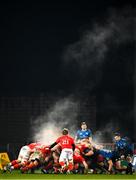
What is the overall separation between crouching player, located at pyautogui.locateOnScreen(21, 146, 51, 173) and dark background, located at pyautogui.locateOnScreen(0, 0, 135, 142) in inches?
276

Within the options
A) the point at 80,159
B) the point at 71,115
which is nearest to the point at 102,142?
the point at 71,115

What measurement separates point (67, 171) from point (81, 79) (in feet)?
27.4

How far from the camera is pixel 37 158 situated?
18312 millimetres

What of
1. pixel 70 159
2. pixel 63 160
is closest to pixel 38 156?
pixel 63 160

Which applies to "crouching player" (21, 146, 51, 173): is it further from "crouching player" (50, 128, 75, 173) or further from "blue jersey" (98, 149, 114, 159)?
"blue jersey" (98, 149, 114, 159)

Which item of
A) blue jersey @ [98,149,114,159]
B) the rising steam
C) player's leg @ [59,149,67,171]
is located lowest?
player's leg @ [59,149,67,171]

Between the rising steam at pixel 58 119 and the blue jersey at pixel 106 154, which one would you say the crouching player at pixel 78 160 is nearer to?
the blue jersey at pixel 106 154

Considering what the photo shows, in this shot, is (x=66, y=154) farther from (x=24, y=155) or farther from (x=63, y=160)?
(x=24, y=155)

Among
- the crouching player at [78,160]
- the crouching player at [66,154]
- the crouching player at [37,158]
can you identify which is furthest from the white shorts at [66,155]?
the crouching player at [37,158]

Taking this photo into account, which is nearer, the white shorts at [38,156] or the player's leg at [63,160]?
the player's leg at [63,160]

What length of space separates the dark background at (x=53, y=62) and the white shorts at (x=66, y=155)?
7327 mm

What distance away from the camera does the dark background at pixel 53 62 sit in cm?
2558

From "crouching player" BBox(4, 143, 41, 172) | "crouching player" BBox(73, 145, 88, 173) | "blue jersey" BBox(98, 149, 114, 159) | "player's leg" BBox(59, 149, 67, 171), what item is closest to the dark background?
"blue jersey" BBox(98, 149, 114, 159)

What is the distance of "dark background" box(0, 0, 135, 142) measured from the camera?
83.9 ft
